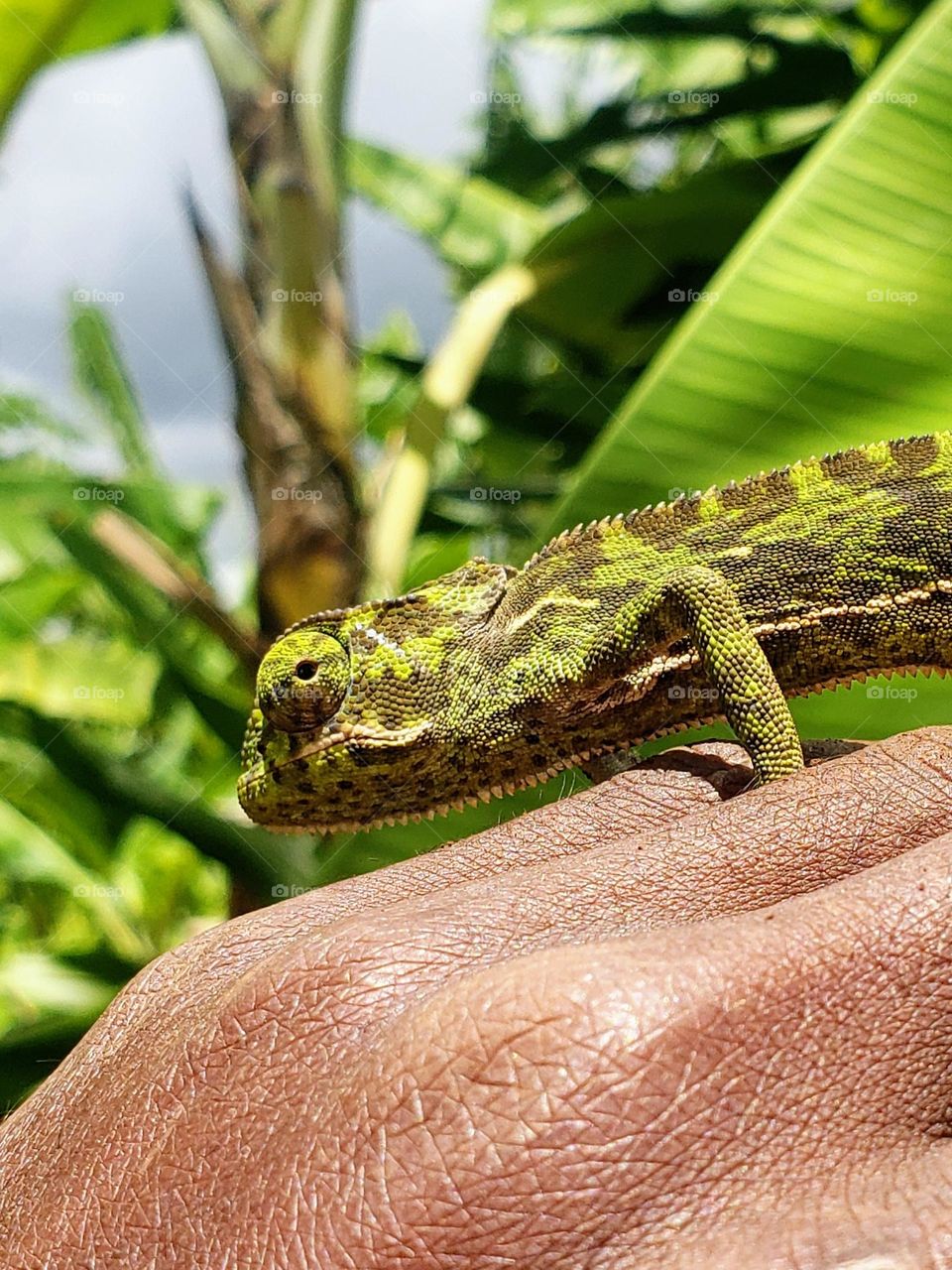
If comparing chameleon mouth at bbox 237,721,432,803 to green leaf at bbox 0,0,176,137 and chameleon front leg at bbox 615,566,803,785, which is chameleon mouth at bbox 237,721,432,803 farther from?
green leaf at bbox 0,0,176,137

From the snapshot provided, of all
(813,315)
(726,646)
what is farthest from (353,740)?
→ (813,315)

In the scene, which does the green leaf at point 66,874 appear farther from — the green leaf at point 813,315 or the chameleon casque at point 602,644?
the green leaf at point 813,315

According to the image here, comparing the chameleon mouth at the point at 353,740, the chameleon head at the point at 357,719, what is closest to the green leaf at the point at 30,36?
the chameleon head at the point at 357,719

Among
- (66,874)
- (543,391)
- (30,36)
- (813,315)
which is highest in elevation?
Result: (30,36)

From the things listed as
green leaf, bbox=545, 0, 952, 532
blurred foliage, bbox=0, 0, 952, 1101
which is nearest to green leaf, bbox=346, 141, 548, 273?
blurred foliage, bbox=0, 0, 952, 1101

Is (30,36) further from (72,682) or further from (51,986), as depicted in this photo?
(51,986)

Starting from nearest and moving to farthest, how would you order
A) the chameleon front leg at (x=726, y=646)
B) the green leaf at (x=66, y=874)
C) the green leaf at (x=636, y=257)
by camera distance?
the chameleon front leg at (x=726, y=646), the green leaf at (x=636, y=257), the green leaf at (x=66, y=874)

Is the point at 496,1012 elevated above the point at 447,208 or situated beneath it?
elevated above
